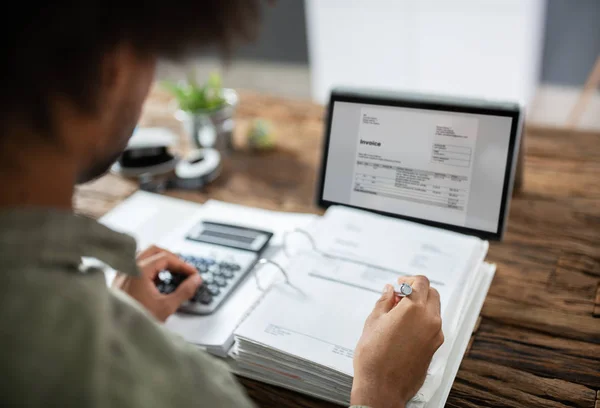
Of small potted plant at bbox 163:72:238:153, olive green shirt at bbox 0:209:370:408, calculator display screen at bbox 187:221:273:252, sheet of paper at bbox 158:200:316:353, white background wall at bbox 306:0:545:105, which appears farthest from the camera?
white background wall at bbox 306:0:545:105

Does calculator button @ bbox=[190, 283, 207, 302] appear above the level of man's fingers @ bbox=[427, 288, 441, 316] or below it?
below

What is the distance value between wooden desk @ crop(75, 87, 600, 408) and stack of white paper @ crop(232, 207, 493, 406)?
0.03 meters

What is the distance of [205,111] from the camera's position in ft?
4.71

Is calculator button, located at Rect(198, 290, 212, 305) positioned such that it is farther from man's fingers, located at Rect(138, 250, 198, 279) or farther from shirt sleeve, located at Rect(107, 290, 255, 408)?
shirt sleeve, located at Rect(107, 290, 255, 408)

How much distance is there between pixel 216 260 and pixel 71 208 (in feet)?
1.54

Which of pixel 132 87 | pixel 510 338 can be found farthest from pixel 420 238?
pixel 132 87

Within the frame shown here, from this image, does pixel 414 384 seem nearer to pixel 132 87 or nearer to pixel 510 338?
pixel 510 338

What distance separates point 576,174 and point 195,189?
85 centimetres

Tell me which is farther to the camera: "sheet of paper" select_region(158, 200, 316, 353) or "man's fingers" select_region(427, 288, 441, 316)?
"sheet of paper" select_region(158, 200, 316, 353)

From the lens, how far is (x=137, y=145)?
1.44 m

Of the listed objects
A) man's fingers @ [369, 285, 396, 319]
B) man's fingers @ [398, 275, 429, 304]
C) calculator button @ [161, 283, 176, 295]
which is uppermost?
man's fingers @ [398, 275, 429, 304]

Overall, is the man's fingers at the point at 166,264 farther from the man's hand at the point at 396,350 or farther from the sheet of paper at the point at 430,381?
the man's hand at the point at 396,350

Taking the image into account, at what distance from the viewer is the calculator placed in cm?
94

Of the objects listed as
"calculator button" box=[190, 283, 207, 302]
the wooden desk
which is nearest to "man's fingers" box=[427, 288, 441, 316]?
the wooden desk
